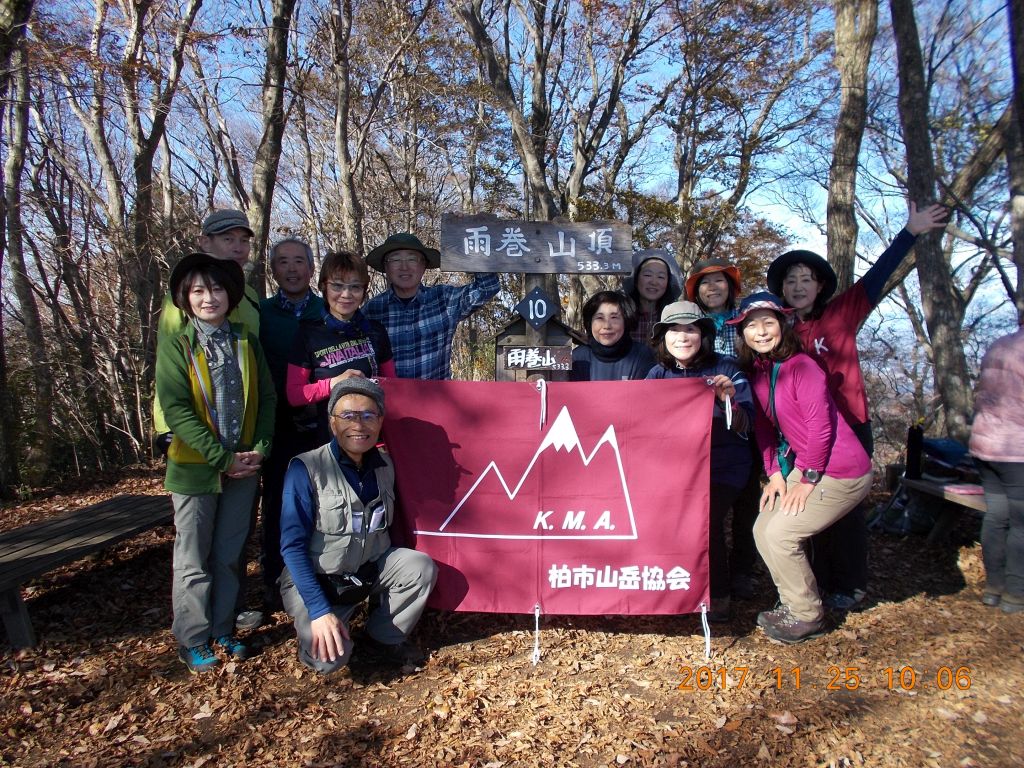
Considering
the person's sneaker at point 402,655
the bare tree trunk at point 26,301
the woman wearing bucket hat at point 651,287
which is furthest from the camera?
the bare tree trunk at point 26,301

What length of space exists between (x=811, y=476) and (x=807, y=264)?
1.27 metres

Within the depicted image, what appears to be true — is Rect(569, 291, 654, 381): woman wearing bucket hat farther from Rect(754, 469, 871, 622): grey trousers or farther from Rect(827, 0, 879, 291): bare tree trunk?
Rect(827, 0, 879, 291): bare tree trunk

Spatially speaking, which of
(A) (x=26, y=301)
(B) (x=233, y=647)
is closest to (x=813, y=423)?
(B) (x=233, y=647)

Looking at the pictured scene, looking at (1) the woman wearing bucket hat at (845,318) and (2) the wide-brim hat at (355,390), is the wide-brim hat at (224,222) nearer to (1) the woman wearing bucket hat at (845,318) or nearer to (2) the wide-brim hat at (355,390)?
(2) the wide-brim hat at (355,390)

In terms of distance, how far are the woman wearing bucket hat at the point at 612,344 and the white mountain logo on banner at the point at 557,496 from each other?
1.68ft

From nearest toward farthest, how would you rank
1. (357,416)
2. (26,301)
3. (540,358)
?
(357,416) → (540,358) → (26,301)

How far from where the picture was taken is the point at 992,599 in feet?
12.8

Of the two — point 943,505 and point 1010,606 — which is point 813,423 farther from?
point 943,505

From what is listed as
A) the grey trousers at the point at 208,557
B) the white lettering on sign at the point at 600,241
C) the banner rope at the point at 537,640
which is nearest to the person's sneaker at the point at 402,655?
the banner rope at the point at 537,640

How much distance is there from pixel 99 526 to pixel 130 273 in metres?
5.38

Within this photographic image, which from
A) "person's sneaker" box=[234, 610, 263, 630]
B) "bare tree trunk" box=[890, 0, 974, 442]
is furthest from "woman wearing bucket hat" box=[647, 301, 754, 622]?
"bare tree trunk" box=[890, 0, 974, 442]

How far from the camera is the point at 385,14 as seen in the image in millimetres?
14047

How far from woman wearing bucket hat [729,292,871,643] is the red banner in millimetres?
430

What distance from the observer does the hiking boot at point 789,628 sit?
11.2 ft
